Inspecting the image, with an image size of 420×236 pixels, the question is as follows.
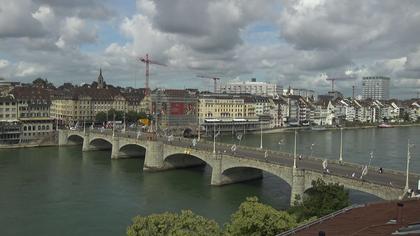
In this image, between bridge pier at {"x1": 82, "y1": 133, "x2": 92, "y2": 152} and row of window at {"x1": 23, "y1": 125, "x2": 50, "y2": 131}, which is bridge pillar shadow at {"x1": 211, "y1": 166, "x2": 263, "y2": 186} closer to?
bridge pier at {"x1": 82, "y1": 133, "x2": 92, "y2": 152}

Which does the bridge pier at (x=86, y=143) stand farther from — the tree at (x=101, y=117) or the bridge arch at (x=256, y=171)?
the bridge arch at (x=256, y=171)

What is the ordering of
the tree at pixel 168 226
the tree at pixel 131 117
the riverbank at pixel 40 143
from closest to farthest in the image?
the tree at pixel 168 226 < the riverbank at pixel 40 143 < the tree at pixel 131 117

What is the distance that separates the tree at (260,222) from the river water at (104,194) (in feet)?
56.9

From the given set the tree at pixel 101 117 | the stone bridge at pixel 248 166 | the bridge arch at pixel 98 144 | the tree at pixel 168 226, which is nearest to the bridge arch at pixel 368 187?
the stone bridge at pixel 248 166

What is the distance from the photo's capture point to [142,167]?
2827 inches

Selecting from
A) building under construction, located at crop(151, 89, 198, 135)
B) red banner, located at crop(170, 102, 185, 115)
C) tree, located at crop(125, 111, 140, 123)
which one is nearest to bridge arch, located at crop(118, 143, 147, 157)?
building under construction, located at crop(151, 89, 198, 135)

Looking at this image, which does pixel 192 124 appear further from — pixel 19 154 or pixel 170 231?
pixel 170 231

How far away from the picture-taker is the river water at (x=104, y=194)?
41438mm

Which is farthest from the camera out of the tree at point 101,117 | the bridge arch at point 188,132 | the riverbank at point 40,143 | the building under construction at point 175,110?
the building under construction at point 175,110

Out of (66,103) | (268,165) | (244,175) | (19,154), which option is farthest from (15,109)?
(268,165)

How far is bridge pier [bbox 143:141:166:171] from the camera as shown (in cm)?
6725

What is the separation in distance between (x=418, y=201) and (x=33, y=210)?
34.0 m

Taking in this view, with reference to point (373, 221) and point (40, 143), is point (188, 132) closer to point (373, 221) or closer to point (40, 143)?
point (40, 143)

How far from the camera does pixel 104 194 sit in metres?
52.2
